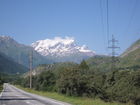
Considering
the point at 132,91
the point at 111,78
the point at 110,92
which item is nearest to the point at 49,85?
the point at 111,78

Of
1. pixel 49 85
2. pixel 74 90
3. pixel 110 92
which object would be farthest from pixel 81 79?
pixel 49 85

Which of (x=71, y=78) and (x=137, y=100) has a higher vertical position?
(x=71, y=78)

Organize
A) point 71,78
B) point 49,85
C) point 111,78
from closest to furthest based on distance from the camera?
1. point 71,78
2. point 111,78
3. point 49,85

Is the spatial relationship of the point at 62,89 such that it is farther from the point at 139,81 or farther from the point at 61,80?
the point at 139,81

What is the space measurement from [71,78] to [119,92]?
16155 millimetres

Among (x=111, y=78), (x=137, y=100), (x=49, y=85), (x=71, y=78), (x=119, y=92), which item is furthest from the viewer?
(x=49, y=85)

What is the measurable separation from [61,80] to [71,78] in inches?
90.5

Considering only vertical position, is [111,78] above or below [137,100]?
above

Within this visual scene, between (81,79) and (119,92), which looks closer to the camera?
(81,79)

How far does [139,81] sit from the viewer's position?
2859 inches

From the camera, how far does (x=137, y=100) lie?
6500 cm

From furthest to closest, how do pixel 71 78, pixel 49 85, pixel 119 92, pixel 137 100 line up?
1. pixel 49 85
2. pixel 119 92
3. pixel 137 100
4. pixel 71 78

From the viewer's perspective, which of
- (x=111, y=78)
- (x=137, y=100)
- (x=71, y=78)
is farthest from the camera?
(x=111, y=78)

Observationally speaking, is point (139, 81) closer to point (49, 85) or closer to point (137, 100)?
point (137, 100)
